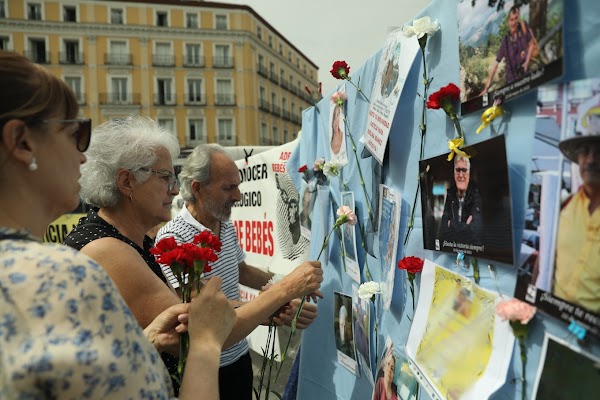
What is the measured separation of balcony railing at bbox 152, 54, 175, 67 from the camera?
34197mm

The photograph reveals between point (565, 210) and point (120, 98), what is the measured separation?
35.4 metres

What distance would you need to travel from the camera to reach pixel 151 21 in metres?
34.3

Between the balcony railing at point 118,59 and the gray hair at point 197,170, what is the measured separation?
1345 inches

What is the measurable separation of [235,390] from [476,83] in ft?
5.43

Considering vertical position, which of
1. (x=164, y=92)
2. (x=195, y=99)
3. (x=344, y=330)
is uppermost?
(x=164, y=92)

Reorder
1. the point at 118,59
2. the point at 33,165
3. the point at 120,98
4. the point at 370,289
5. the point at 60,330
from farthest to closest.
Answer: the point at 118,59
the point at 120,98
the point at 370,289
the point at 33,165
the point at 60,330

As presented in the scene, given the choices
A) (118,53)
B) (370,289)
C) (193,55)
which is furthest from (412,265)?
(193,55)

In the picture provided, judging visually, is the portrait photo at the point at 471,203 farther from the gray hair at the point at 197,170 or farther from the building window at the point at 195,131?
the building window at the point at 195,131

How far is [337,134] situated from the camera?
199 cm

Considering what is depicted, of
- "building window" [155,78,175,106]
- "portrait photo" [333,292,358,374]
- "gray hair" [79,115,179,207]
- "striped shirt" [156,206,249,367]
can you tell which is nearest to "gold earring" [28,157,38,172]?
"gray hair" [79,115,179,207]

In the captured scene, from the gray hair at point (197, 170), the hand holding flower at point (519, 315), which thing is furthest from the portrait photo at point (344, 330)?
the hand holding flower at point (519, 315)

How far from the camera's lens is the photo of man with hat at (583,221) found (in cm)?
67

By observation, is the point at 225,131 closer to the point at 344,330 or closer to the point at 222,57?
the point at 222,57

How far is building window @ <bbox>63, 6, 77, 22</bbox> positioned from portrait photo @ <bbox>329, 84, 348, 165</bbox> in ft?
119
